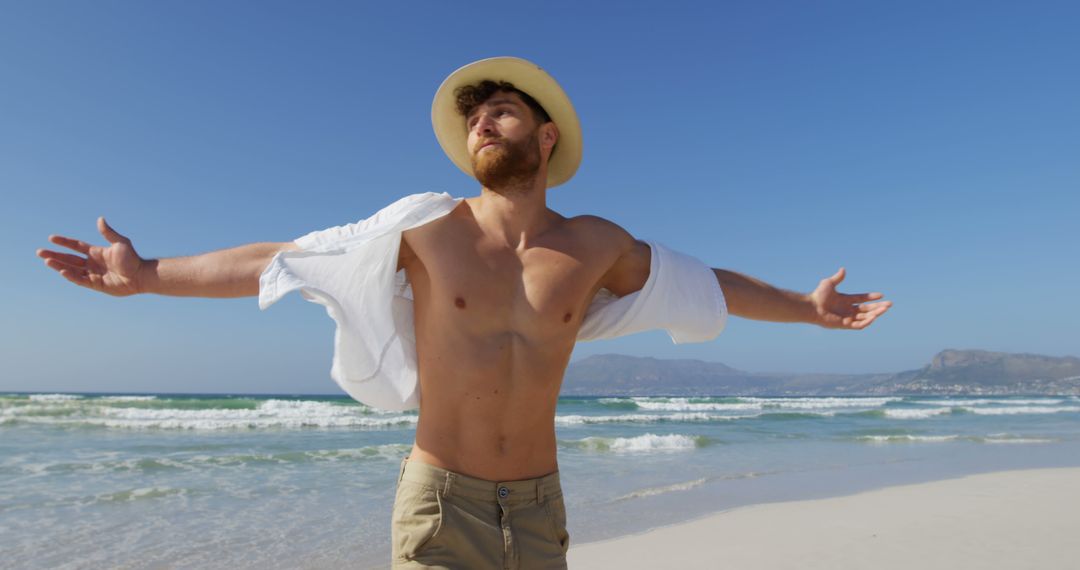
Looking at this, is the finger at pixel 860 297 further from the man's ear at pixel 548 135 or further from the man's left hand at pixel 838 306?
the man's ear at pixel 548 135

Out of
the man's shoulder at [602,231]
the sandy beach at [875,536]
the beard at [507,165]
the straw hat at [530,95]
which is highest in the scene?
the straw hat at [530,95]

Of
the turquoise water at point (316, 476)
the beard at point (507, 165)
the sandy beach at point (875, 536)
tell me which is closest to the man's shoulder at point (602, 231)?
the beard at point (507, 165)

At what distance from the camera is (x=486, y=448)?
90.7 inches

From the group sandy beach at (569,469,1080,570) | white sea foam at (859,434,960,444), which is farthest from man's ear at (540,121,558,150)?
white sea foam at (859,434,960,444)

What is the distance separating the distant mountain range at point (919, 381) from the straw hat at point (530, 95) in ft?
237

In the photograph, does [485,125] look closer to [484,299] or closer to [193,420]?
[484,299]

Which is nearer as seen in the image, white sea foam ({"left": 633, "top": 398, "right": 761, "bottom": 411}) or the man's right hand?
the man's right hand

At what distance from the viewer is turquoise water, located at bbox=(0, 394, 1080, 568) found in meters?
5.75

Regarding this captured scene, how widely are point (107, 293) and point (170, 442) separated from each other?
13.1 metres

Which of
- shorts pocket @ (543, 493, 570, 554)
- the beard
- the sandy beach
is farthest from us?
the sandy beach

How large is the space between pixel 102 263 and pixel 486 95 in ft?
4.55

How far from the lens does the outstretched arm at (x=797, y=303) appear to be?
268cm

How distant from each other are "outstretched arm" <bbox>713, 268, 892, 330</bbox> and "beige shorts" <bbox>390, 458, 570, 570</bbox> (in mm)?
1021

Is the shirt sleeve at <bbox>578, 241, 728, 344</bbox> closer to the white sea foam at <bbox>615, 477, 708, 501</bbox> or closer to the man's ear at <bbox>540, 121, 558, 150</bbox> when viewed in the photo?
the man's ear at <bbox>540, 121, 558, 150</bbox>
